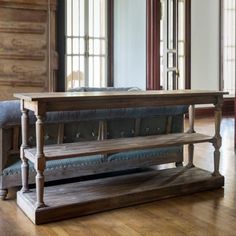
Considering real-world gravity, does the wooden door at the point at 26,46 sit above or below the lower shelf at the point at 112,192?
above

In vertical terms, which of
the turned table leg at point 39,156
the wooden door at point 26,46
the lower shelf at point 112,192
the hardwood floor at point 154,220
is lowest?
the hardwood floor at point 154,220

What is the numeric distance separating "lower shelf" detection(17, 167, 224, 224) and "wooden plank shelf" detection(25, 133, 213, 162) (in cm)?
30

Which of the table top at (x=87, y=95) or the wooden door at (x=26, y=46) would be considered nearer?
the table top at (x=87, y=95)

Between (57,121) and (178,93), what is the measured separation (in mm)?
915

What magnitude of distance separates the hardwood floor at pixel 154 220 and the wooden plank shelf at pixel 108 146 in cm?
40

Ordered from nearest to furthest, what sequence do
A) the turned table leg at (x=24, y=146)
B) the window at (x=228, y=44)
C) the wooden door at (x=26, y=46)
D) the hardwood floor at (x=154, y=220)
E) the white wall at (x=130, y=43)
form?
the hardwood floor at (x=154, y=220)
the turned table leg at (x=24, y=146)
the wooden door at (x=26, y=46)
the white wall at (x=130, y=43)
the window at (x=228, y=44)

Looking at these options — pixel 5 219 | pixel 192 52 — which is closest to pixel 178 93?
pixel 5 219

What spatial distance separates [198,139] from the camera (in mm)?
3420

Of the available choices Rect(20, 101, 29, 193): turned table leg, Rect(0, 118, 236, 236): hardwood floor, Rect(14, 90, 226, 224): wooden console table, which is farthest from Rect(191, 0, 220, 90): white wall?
Rect(20, 101, 29, 193): turned table leg

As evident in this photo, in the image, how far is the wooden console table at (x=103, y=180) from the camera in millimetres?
2734

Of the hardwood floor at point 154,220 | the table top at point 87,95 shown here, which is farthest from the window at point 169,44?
the hardwood floor at point 154,220

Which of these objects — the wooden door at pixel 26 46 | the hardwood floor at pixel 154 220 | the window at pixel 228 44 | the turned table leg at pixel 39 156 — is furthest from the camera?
the window at pixel 228 44

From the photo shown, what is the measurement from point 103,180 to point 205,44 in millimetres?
5610

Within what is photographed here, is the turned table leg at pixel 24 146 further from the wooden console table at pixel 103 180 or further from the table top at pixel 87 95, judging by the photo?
the table top at pixel 87 95
